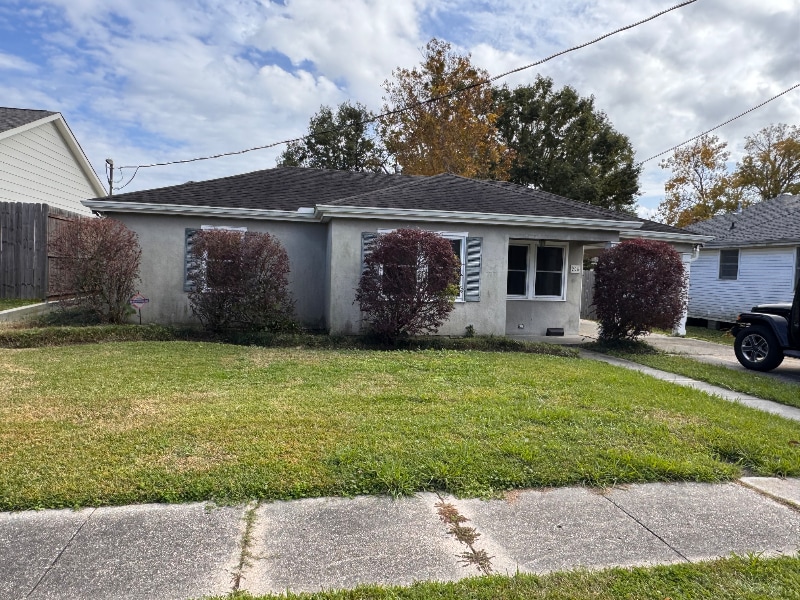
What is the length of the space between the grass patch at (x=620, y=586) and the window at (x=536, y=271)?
32.8 ft

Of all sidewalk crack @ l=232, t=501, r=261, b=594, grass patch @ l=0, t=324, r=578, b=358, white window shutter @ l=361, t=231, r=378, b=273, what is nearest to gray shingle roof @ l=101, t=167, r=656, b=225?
white window shutter @ l=361, t=231, r=378, b=273

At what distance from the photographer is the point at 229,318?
9852mm

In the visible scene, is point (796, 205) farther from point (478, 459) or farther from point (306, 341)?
point (478, 459)

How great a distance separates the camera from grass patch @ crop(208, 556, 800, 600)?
2.39 m

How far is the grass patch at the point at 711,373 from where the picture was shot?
6.89 m

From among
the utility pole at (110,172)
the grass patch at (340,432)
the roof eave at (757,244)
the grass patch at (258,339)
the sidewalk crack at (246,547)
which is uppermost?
the utility pole at (110,172)

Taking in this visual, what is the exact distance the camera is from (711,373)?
321 inches

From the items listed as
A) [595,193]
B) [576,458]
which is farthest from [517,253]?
[595,193]

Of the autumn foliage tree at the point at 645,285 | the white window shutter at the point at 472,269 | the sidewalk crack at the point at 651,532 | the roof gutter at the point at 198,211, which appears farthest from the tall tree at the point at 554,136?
the sidewalk crack at the point at 651,532

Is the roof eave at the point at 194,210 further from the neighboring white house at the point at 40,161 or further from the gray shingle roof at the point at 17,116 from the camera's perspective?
the gray shingle roof at the point at 17,116

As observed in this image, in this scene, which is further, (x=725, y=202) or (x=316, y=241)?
(x=725, y=202)

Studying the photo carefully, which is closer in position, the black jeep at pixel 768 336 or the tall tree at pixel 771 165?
the black jeep at pixel 768 336

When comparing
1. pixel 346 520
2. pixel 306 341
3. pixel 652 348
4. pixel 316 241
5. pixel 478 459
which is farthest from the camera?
pixel 316 241

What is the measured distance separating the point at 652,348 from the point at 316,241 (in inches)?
299
